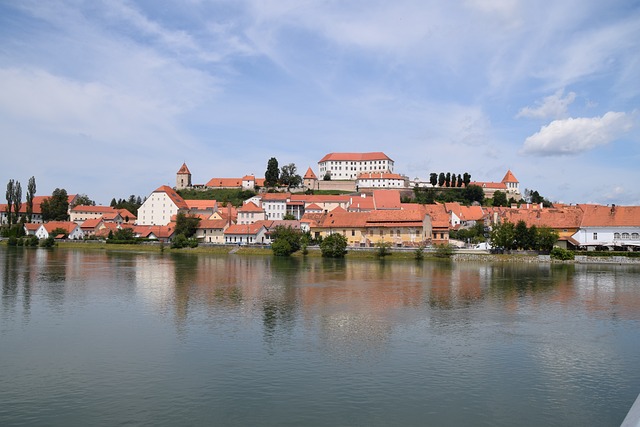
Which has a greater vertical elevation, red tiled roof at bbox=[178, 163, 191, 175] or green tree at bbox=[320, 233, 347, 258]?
red tiled roof at bbox=[178, 163, 191, 175]

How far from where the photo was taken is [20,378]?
11.0 m

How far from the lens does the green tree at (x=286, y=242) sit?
151 ft

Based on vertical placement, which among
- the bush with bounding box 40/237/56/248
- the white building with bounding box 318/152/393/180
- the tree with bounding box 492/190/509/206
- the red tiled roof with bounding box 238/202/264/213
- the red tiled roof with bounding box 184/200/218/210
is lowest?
the bush with bounding box 40/237/56/248

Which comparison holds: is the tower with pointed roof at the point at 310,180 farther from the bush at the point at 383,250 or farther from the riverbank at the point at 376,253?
the bush at the point at 383,250

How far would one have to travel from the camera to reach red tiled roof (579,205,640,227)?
42.1 m

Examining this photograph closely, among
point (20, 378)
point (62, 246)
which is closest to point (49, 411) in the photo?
point (20, 378)

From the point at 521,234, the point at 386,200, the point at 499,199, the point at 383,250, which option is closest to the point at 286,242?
the point at 383,250

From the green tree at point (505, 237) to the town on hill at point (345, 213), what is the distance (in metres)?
0.09

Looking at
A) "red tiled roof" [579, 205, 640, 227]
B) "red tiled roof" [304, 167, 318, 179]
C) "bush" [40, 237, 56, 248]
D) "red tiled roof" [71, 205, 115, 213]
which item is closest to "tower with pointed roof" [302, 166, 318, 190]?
"red tiled roof" [304, 167, 318, 179]

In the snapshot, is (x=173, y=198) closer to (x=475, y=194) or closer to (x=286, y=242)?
(x=286, y=242)

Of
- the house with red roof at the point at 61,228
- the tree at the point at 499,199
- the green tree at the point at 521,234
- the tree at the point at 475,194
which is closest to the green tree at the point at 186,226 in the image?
the house with red roof at the point at 61,228

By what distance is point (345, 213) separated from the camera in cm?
5341

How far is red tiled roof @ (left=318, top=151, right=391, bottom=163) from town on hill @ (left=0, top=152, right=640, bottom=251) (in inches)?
6.9

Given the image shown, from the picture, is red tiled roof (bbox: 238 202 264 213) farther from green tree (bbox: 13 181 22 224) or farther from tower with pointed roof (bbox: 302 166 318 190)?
green tree (bbox: 13 181 22 224)
